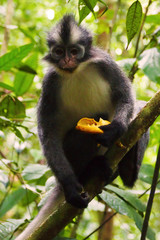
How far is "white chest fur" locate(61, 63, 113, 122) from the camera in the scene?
380 cm

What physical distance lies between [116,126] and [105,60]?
3.32 feet

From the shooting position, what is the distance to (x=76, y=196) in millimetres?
2863

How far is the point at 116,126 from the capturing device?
2996mm

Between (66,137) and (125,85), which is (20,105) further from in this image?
(125,85)

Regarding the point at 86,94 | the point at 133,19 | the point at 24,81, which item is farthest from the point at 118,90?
the point at 133,19

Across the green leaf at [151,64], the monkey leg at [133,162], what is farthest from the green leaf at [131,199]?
the green leaf at [151,64]

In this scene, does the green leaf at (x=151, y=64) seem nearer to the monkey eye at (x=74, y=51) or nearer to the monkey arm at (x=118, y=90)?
the monkey arm at (x=118, y=90)

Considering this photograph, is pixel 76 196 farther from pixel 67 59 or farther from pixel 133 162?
pixel 67 59

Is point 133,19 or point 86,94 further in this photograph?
point 86,94

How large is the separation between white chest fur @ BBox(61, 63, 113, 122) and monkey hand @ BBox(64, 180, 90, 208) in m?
0.98

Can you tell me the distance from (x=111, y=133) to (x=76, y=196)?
58cm

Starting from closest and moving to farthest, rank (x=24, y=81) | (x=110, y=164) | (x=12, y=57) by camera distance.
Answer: (x=110, y=164)
(x=12, y=57)
(x=24, y=81)

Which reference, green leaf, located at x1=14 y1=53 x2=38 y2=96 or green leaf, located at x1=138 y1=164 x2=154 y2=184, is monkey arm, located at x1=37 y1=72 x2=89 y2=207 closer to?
green leaf, located at x1=14 y1=53 x2=38 y2=96

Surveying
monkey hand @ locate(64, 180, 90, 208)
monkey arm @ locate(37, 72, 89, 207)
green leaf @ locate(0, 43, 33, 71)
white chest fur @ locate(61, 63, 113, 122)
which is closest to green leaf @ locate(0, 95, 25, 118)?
monkey arm @ locate(37, 72, 89, 207)
